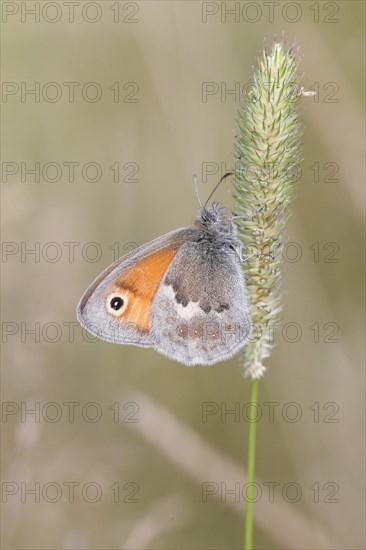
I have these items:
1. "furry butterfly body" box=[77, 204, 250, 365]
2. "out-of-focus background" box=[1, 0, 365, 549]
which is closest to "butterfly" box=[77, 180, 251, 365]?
"furry butterfly body" box=[77, 204, 250, 365]

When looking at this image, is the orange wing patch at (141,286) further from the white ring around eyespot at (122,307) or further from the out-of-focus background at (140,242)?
the out-of-focus background at (140,242)

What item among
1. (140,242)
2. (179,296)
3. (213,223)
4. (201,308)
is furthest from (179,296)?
(140,242)

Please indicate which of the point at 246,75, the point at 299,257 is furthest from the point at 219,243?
the point at 246,75

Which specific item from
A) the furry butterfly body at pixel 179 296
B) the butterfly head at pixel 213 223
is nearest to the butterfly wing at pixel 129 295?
the furry butterfly body at pixel 179 296

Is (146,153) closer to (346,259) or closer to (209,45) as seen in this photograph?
(209,45)

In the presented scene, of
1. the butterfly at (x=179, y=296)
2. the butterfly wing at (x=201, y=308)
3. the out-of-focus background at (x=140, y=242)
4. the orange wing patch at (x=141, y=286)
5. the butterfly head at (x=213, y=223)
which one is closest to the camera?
the butterfly wing at (x=201, y=308)
